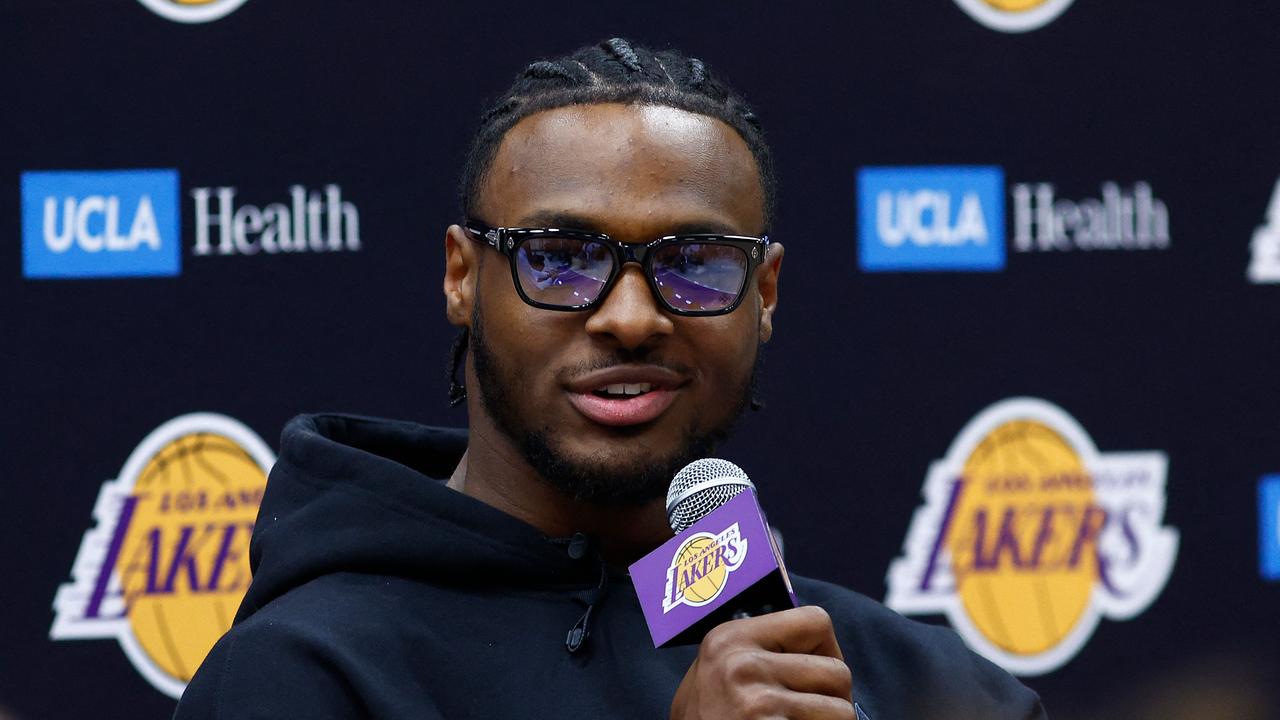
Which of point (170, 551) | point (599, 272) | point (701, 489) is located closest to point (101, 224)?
point (170, 551)

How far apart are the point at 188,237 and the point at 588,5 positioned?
812mm

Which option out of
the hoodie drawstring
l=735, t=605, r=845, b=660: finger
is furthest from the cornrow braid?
l=735, t=605, r=845, b=660: finger

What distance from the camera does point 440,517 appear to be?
1504 mm

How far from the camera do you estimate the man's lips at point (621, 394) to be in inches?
56.0

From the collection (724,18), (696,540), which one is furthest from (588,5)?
(696,540)

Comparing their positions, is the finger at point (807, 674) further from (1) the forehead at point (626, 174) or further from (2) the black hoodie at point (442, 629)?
(1) the forehead at point (626, 174)

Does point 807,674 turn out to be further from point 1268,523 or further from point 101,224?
point 1268,523

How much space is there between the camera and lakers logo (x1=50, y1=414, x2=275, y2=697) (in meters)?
2.44

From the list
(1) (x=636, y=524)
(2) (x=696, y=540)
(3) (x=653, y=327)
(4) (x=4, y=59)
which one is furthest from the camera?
(4) (x=4, y=59)

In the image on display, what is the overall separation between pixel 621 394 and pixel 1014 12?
157 cm

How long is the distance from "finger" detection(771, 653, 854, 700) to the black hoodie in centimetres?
39

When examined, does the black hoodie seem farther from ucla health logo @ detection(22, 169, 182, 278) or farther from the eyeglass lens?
ucla health logo @ detection(22, 169, 182, 278)

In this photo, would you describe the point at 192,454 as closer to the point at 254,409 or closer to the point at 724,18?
the point at 254,409

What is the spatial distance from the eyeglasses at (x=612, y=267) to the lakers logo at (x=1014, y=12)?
137 centimetres
